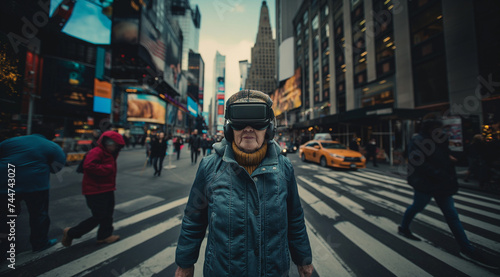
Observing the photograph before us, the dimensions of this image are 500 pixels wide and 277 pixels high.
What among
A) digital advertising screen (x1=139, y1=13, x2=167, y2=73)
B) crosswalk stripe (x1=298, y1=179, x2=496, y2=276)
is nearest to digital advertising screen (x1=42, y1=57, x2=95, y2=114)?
digital advertising screen (x1=139, y1=13, x2=167, y2=73)

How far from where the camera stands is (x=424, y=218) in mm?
3570

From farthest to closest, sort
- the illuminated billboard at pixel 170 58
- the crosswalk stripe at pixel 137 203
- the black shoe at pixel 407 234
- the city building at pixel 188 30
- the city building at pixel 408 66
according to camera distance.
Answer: the city building at pixel 188 30 → the illuminated billboard at pixel 170 58 → the city building at pixel 408 66 → the crosswalk stripe at pixel 137 203 → the black shoe at pixel 407 234

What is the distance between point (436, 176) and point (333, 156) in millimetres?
7006

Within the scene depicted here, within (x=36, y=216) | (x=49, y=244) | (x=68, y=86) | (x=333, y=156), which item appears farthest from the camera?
(x=68, y=86)

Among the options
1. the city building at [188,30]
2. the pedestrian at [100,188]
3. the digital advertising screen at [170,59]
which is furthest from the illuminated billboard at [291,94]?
the city building at [188,30]

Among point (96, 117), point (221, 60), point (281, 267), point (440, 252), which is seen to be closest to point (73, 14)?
point (96, 117)

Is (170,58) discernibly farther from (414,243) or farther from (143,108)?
(414,243)

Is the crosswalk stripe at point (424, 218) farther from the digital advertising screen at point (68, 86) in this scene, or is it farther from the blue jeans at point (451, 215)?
the digital advertising screen at point (68, 86)

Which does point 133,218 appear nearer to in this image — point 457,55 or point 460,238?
point 460,238

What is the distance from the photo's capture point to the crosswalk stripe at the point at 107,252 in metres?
A: 2.08

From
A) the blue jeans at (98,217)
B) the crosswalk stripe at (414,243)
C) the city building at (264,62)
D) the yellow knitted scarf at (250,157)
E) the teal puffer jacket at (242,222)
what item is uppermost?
the city building at (264,62)

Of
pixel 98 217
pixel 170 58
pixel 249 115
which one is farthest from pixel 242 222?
pixel 170 58

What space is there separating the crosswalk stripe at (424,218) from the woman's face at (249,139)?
4140 millimetres

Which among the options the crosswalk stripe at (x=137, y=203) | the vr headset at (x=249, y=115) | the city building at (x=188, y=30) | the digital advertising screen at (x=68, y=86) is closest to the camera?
the vr headset at (x=249, y=115)
